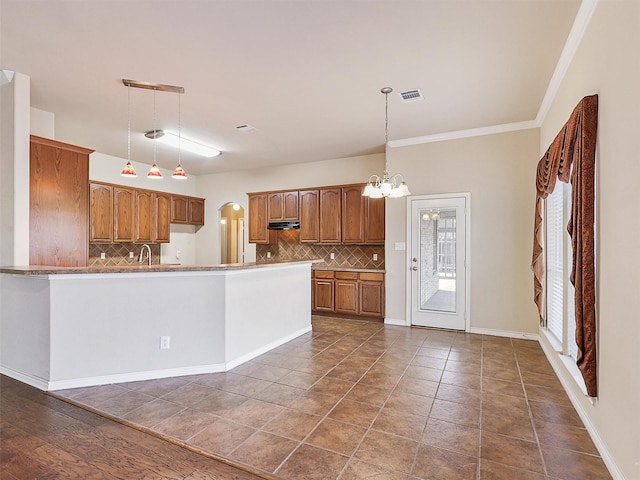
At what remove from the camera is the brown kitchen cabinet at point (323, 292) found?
234 inches

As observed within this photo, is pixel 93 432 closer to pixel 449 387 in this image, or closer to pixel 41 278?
pixel 41 278

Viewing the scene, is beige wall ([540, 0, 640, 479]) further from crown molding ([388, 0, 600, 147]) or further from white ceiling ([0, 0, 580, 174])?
Answer: white ceiling ([0, 0, 580, 174])

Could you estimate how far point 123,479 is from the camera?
182cm

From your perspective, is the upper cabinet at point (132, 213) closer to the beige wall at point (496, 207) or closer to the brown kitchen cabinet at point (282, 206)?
the brown kitchen cabinet at point (282, 206)

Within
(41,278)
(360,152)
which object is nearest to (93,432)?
(41,278)

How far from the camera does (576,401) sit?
8.53 feet

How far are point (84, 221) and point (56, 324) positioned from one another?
146cm

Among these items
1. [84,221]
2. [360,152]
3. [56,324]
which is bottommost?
[56,324]

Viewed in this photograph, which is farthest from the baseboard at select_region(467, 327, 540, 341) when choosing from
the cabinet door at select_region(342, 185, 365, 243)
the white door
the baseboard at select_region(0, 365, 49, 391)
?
the baseboard at select_region(0, 365, 49, 391)

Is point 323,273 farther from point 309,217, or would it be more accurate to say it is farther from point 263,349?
point 263,349

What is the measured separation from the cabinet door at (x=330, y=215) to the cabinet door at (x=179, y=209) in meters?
3.18

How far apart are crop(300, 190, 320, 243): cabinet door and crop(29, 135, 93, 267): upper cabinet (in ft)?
11.4

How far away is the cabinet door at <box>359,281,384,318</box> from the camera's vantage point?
5.51 metres

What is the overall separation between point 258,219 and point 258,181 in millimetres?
906
